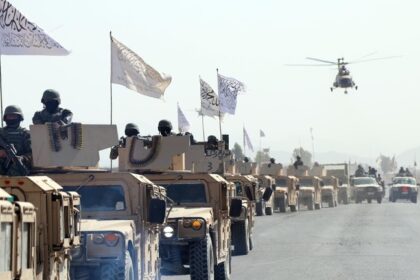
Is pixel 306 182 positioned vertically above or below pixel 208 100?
below

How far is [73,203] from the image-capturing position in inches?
355

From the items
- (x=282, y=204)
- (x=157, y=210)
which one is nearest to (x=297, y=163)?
(x=282, y=204)

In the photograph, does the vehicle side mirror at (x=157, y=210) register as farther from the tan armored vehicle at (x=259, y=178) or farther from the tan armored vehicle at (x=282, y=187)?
the tan armored vehicle at (x=282, y=187)

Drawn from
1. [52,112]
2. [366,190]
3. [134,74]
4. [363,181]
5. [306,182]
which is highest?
[134,74]

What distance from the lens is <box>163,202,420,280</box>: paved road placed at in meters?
18.2

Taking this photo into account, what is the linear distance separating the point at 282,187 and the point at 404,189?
62.9 feet

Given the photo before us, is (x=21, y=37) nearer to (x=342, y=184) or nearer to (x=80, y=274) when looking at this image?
(x=80, y=274)

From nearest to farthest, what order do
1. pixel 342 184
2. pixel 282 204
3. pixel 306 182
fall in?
pixel 282 204 < pixel 306 182 < pixel 342 184

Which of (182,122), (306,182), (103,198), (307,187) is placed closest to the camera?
(103,198)

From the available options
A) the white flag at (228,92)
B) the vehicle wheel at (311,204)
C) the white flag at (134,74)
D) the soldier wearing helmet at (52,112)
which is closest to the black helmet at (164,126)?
the white flag at (134,74)

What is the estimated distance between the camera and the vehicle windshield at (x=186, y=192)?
1603 centimetres

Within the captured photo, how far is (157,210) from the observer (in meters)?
12.1

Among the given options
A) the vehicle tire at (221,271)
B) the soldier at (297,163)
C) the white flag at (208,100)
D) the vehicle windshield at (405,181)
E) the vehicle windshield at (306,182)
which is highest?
the white flag at (208,100)

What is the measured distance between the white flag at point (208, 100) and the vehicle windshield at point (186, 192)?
548 inches
